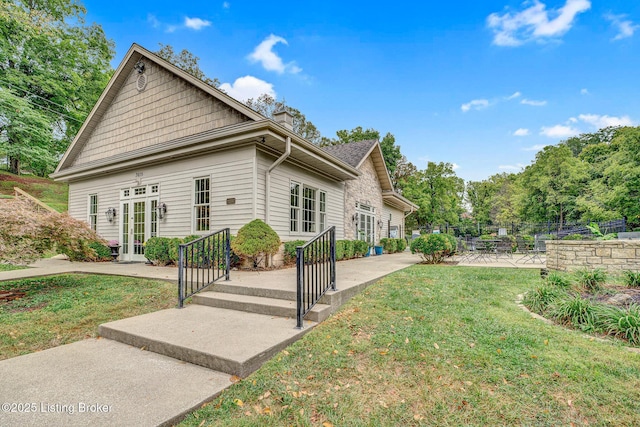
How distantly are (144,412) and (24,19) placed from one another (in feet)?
39.3

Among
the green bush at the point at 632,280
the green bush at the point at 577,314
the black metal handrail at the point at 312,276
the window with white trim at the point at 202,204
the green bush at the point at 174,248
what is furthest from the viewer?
the window with white trim at the point at 202,204

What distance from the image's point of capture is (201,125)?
8.20 meters

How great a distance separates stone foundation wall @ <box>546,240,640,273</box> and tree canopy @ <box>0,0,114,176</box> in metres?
23.0

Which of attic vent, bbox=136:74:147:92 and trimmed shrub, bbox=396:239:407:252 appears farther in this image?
trimmed shrub, bbox=396:239:407:252

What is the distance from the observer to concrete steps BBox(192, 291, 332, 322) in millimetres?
3750

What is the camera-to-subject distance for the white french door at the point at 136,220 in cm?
903

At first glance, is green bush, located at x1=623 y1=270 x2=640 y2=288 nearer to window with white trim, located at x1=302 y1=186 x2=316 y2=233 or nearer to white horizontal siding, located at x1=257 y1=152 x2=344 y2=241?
white horizontal siding, located at x1=257 y1=152 x2=344 y2=241

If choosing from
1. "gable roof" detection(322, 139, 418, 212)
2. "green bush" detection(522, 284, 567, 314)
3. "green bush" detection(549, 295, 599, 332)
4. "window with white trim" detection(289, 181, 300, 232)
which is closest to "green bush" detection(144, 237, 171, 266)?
"window with white trim" detection(289, 181, 300, 232)

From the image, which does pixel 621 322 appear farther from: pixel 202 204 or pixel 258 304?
pixel 202 204

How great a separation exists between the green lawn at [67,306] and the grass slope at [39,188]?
15.9 m

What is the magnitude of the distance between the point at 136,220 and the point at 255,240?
5302mm

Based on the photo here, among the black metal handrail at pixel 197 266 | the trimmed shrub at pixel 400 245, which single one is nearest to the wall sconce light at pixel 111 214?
the black metal handrail at pixel 197 266

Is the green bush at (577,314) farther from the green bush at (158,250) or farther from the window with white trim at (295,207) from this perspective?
the green bush at (158,250)

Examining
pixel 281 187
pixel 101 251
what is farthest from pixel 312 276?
pixel 101 251
